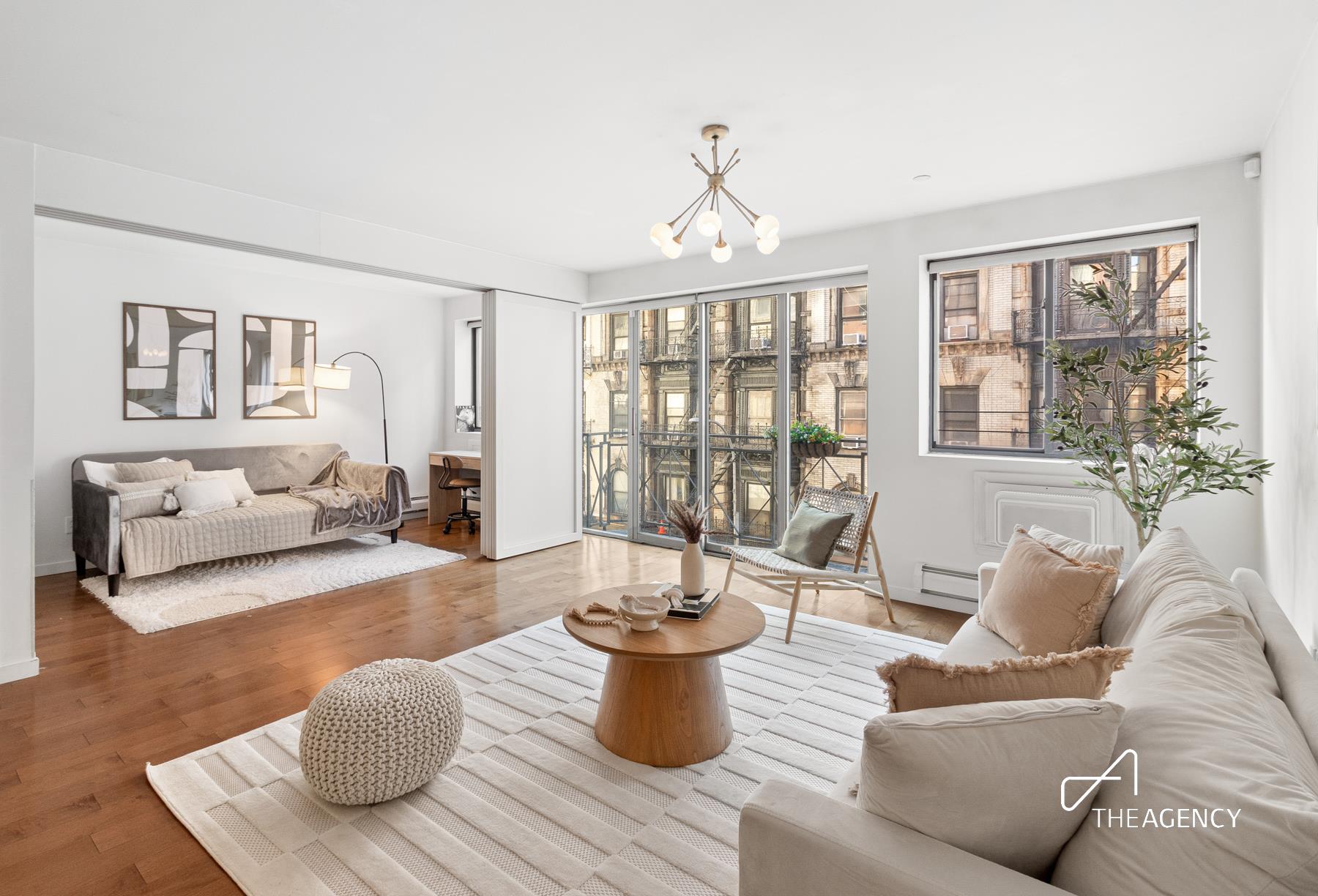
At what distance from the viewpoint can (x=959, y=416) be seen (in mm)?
4406

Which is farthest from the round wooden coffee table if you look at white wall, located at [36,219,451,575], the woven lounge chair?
white wall, located at [36,219,451,575]

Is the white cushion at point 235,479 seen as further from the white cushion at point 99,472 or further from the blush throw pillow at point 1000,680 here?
the blush throw pillow at point 1000,680

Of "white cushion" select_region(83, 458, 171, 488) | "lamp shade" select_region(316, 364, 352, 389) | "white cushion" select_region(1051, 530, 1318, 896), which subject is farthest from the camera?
"lamp shade" select_region(316, 364, 352, 389)

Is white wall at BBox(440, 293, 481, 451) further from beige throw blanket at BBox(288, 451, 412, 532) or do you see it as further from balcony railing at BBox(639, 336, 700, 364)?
balcony railing at BBox(639, 336, 700, 364)

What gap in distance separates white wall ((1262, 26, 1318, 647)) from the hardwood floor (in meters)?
1.57

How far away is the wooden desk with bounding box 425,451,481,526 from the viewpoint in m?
6.82

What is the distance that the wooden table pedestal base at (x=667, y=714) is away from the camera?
93.1 inches

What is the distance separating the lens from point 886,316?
175 inches

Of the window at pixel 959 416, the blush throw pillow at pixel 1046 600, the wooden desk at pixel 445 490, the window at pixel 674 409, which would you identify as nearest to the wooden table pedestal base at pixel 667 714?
the blush throw pillow at pixel 1046 600

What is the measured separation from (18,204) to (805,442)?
4.80 meters

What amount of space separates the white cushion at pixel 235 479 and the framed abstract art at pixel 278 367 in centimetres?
77

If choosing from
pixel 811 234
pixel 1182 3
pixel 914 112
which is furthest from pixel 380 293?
pixel 1182 3

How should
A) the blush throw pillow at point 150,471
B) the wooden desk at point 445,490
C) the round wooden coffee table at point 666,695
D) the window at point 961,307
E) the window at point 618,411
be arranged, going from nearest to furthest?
the round wooden coffee table at point 666,695
the window at point 961,307
the blush throw pillow at point 150,471
the window at point 618,411
the wooden desk at point 445,490

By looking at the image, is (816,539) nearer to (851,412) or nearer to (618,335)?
(851,412)
